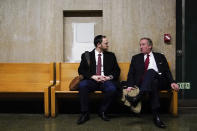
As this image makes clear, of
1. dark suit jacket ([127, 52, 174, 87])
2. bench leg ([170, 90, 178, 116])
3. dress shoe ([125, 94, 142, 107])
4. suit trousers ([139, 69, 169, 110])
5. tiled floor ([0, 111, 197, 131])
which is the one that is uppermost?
dark suit jacket ([127, 52, 174, 87])

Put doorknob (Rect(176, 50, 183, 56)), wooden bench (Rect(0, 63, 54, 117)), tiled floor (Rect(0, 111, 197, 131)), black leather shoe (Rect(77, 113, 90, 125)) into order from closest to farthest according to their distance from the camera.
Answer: tiled floor (Rect(0, 111, 197, 131)), black leather shoe (Rect(77, 113, 90, 125)), wooden bench (Rect(0, 63, 54, 117)), doorknob (Rect(176, 50, 183, 56))

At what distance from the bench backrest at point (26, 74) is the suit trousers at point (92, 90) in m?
0.93

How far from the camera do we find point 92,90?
466 cm

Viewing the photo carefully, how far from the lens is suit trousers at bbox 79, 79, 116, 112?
4.47m

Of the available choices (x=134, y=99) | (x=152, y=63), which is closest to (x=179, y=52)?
(x=152, y=63)

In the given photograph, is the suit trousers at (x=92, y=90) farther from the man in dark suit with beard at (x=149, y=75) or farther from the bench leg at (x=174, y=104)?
the bench leg at (x=174, y=104)

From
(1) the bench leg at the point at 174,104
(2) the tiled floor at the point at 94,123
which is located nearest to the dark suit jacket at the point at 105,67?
(2) the tiled floor at the point at 94,123

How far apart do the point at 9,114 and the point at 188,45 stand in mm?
3707

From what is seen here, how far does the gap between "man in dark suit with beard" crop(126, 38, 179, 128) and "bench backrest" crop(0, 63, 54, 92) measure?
153 centimetres

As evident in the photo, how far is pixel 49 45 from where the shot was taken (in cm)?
553

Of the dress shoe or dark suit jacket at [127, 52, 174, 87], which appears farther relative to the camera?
dark suit jacket at [127, 52, 174, 87]

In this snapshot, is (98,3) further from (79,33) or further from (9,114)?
(9,114)

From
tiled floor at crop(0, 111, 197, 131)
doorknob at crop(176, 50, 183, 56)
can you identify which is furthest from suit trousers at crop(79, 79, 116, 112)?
doorknob at crop(176, 50, 183, 56)

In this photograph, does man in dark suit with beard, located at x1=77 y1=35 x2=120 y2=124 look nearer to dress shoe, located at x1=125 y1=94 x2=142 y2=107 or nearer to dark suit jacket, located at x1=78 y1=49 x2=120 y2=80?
dark suit jacket, located at x1=78 y1=49 x2=120 y2=80
